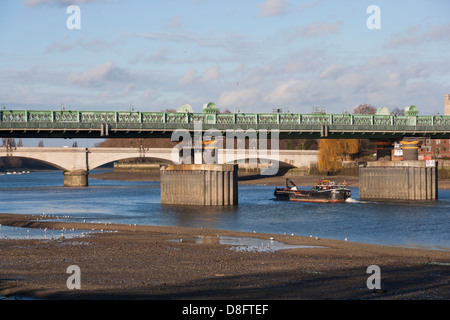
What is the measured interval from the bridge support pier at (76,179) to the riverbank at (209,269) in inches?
4166

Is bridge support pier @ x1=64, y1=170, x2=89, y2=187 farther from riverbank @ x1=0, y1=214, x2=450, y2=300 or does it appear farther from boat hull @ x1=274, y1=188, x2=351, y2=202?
riverbank @ x1=0, y1=214, x2=450, y2=300

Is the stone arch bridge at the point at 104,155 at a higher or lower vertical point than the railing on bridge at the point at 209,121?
lower

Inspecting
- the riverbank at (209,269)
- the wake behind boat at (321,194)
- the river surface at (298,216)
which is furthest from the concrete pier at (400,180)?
the riverbank at (209,269)

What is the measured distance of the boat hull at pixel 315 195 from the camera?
310ft

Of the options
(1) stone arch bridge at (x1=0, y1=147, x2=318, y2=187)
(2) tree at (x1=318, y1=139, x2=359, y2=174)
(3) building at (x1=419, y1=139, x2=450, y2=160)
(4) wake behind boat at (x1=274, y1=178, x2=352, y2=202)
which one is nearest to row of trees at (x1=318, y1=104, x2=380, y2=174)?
(2) tree at (x1=318, y1=139, x2=359, y2=174)

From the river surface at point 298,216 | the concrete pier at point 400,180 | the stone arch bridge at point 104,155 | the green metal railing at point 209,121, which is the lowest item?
the river surface at point 298,216

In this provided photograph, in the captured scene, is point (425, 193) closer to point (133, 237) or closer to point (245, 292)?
point (133, 237)

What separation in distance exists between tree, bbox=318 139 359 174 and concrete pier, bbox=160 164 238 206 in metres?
74.6

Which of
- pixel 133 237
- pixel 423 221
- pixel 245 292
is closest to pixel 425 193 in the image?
pixel 423 221

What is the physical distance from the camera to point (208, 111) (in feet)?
296

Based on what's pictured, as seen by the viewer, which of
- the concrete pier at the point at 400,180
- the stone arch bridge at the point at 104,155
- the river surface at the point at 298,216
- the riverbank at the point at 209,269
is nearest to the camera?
the riverbank at the point at 209,269

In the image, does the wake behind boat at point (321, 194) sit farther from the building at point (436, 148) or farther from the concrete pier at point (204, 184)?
the building at point (436, 148)

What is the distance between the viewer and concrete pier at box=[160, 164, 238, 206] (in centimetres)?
8406
